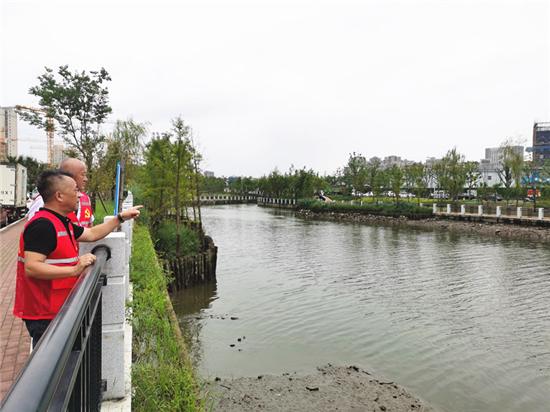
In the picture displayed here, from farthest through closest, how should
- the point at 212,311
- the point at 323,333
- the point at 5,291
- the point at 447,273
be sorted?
the point at 447,273, the point at 212,311, the point at 323,333, the point at 5,291

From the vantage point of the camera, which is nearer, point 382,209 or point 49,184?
point 49,184

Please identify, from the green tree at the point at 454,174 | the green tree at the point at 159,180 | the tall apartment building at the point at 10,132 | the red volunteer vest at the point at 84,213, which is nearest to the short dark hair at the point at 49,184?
the red volunteer vest at the point at 84,213

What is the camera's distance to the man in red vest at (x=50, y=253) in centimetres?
275

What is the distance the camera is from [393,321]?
31.7 feet

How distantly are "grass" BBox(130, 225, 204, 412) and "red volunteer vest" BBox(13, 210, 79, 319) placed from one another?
131 centimetres

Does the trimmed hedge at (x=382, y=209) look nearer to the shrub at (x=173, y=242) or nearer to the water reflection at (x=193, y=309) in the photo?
the shrub at (x=173, y=242)

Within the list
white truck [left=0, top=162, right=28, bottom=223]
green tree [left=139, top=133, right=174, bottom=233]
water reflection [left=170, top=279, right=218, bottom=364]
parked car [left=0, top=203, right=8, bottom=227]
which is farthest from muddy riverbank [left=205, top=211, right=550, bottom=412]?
white truck [left=0, top=162, right=28, bottom=223]

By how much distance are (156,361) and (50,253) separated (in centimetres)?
239

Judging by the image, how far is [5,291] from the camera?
7.66 m

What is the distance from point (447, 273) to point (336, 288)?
15.7ft

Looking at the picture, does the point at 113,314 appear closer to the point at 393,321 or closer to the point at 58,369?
Result: the point at 58,369

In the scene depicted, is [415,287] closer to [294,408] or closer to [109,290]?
[294,408]

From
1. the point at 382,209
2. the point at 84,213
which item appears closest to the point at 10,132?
the point at 382,209

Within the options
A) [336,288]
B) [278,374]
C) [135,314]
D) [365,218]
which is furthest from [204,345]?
[365,218]
